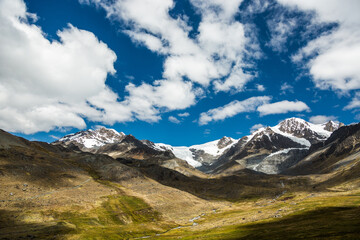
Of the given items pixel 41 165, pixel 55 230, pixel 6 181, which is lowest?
pixel 55 230

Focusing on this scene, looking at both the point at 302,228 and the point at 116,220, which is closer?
the point at 302,228

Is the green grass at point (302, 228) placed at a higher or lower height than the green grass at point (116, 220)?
lower

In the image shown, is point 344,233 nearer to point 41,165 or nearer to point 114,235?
point 114,235

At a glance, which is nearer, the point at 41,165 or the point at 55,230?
the point at 55,230

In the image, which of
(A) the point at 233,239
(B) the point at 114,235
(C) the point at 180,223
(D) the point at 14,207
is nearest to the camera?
(A) the point at 233,239

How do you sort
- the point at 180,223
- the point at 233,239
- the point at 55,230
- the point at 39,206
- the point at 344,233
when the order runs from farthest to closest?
the point at 180,223, the point at 39,206, the point at 55,230, the point at 233,239, the point at 344,233

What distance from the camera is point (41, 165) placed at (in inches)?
7131

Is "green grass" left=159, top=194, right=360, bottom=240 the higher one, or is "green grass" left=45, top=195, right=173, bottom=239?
"green grass" left=45, top=195, right=173, bottom=239

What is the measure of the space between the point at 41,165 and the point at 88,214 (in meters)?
94.1

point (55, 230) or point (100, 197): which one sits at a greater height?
point (100, 197)

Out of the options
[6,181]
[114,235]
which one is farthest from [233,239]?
[6,181]

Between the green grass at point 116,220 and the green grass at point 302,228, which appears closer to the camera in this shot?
the green grass at point 302,228

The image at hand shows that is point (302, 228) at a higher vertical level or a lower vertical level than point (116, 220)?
lower

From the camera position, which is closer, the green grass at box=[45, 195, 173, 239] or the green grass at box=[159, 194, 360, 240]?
the green grass at box=[159, 194, 360, 240]
